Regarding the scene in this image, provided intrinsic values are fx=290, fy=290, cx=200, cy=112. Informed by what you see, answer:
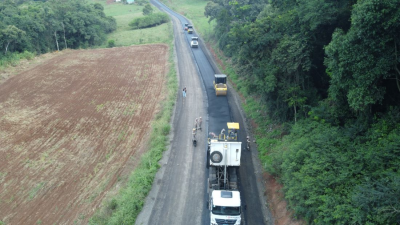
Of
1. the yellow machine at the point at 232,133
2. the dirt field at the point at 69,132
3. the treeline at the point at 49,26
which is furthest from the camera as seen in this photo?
the treeline at the point at 49,26

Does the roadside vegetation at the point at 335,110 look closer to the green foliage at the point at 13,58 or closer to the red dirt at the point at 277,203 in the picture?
the red dirt at the point at 277,203

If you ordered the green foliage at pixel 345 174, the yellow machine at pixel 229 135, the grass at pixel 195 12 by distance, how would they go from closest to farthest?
1. the green foliage at pixel 345 174
2. the yellow machine at pixel 229 135
3. the grass at pixel 195 12

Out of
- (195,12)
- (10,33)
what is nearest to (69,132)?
(10,33)

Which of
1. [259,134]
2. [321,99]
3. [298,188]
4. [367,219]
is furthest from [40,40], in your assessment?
[367,219]

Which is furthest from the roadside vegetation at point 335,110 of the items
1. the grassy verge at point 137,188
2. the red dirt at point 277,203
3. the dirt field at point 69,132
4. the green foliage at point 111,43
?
the green foliage at point 111,43

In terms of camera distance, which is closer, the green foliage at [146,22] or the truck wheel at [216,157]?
the truck wheel at [216,157]

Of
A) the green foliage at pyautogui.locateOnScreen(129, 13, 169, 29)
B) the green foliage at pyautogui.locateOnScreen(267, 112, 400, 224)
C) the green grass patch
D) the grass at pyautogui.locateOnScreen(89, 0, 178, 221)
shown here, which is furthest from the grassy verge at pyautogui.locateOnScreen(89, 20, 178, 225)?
the green foliage at pyautogui.locateOnScreen(129, 13, 169, 29)
